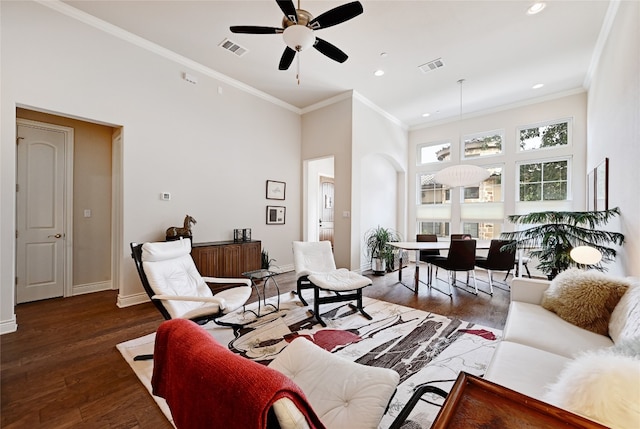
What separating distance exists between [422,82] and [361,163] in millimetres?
1729

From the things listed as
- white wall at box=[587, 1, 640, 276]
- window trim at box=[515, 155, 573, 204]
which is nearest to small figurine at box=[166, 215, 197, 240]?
white wall at box=[587, 1, 640, 276]

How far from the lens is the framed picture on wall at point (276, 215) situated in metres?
5.19

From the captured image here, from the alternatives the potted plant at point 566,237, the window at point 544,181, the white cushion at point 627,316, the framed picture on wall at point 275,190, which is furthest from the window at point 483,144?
the white cushion at point 627,316

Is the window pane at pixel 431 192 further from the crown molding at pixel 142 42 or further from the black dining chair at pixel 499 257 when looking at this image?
the crown molding at pixel 142 42

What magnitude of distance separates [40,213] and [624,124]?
6.66 meters

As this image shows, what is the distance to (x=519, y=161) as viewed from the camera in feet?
17.6

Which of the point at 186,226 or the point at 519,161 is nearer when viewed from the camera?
the point at 186,226

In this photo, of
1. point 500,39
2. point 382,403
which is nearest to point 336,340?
point 382,403

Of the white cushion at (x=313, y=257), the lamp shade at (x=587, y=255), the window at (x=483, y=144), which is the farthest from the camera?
the window at (x=483, y=144)

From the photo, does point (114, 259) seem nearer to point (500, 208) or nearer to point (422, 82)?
point (422, 82)

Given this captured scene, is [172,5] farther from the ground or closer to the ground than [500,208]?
farther from the ground

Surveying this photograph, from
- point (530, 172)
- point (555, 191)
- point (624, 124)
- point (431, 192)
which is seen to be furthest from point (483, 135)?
point (624, 124)

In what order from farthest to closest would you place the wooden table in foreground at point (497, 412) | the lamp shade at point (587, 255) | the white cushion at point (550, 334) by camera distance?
the lamp shade at point (587, 255) < the white cushion at point (550, 334) < the wooden table in foreground at point (497, 412)

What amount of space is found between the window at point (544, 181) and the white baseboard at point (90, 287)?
7.54m
